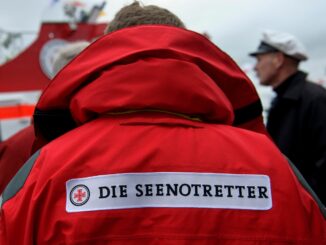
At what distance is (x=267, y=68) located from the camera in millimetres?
3201

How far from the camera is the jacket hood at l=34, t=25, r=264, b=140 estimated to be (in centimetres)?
99

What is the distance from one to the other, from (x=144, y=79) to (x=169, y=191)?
0.25 meters

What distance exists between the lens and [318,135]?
268 centimetres

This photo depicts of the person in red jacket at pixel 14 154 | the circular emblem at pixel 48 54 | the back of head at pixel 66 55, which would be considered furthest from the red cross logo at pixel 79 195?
the circular emblem at pixel 48 54

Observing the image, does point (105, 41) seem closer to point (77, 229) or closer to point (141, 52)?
point (141, 52)

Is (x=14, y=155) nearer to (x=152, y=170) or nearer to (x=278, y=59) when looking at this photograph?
(x=152, y=170)

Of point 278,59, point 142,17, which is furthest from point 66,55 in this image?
point 278,59

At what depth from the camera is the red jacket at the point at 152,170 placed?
92cm

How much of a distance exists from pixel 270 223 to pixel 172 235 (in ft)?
0.70

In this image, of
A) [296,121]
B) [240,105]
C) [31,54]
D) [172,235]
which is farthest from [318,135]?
[31,54]

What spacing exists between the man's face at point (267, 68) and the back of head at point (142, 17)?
1947 mm

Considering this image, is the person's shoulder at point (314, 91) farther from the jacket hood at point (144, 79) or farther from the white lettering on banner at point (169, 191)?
the white lettering on banner at point (169, 191)

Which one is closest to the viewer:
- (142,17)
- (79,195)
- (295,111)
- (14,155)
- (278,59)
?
(79,195)

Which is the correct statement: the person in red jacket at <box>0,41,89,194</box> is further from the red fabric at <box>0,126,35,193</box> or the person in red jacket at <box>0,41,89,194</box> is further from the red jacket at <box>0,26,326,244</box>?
the red jacket at <box>0,26,326,244</box>
